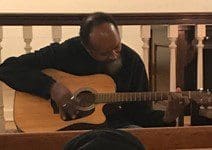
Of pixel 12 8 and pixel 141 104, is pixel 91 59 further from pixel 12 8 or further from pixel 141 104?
pixel 12 8

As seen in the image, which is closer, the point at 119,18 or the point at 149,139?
the point at 149,139

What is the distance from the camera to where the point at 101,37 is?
1926 millimetres

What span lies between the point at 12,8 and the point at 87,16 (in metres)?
1.48

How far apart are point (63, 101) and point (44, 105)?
0.11 meters

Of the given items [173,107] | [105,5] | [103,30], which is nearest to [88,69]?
[103,30]

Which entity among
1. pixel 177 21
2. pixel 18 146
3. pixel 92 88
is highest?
pixel 177 21

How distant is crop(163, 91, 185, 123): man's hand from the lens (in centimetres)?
192

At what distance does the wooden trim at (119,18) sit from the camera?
203 cm

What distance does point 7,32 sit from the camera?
3.32 meters

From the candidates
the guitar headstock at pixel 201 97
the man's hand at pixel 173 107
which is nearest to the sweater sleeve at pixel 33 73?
the man's hand at pixel 173 107

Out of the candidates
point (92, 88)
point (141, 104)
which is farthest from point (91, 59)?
point (141, 104)

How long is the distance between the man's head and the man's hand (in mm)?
290

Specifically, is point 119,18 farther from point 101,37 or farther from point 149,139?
point 149,139

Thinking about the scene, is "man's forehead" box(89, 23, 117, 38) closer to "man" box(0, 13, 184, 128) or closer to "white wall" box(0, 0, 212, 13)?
"man" box(0, 13, 184, 128)
